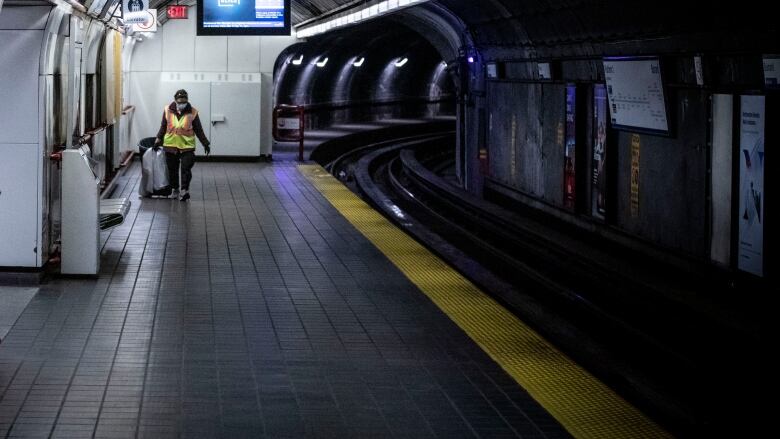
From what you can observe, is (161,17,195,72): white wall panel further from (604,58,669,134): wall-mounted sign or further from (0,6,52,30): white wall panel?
(0,6,52,30): white wall panel

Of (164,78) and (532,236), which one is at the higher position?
(164,78)

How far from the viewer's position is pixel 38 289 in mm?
9875

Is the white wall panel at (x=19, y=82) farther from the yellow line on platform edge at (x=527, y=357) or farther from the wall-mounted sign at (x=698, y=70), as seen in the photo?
the wall-mounted sign at (x=698, y=70)

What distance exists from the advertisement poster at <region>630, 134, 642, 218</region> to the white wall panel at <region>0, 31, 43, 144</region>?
6.49 meters

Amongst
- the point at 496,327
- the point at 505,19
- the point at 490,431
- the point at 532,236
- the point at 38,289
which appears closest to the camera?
the point at 490,431

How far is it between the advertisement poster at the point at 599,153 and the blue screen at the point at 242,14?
8.31 meters

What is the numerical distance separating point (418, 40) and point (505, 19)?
21.0 m

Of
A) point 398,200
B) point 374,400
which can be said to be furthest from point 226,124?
point 374,400

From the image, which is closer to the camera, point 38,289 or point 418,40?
point 38,289

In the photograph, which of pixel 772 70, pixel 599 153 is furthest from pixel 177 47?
pixel 772 70

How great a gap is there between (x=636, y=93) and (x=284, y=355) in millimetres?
6460

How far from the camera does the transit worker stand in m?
16.7

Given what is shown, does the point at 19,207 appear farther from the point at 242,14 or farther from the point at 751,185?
the point at 242,14

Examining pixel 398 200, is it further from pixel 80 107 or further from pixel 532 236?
pixel 80 107
